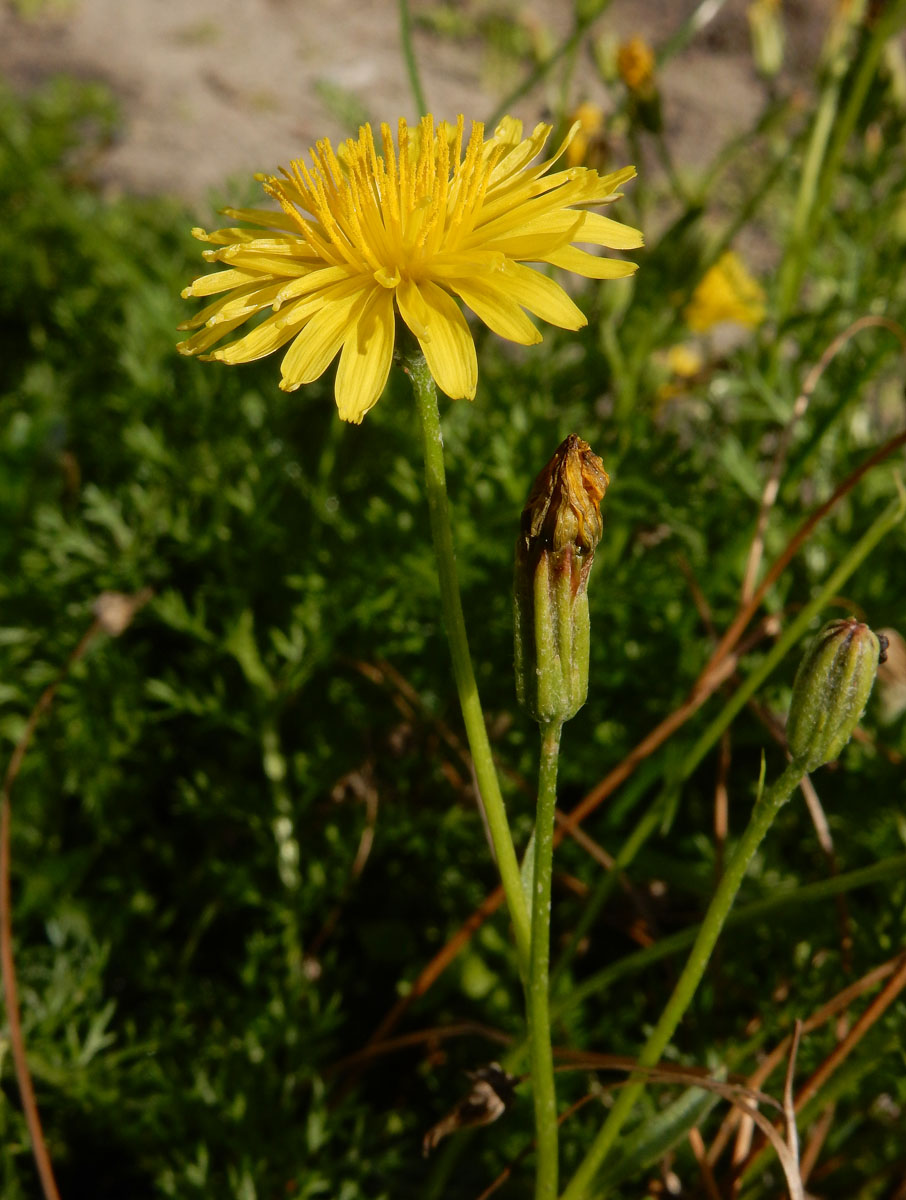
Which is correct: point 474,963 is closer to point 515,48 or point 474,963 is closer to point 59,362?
point 59,362

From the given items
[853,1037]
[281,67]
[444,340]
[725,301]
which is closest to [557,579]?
[444,340]

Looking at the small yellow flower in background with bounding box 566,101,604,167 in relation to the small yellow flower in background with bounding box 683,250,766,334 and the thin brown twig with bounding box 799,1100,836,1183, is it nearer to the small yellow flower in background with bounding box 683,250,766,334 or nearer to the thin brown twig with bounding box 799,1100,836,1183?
the small yellow flower in background with bounding box 683,250,766,334

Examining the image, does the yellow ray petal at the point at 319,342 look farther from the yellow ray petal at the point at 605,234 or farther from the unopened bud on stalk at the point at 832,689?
the unopened bud on stalk at the point at 832,689

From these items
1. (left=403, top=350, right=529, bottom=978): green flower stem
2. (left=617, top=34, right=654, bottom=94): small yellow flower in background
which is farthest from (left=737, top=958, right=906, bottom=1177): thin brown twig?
(left=617, top=34, right=654, bottom=94): small yellow flower in background

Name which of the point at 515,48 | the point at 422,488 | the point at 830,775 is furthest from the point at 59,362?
the point at 515,48

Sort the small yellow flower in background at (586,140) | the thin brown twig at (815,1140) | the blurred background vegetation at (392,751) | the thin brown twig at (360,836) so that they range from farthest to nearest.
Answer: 1. the small yellow flower in background at (586,140)
2. the thin brown twig at (360,836)
3. the blurred background vegetation at (392,751)
4. the thin brown twig at (815,1140)

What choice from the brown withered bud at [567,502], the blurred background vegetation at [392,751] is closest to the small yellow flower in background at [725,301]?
the blurred background vegetation at [392,751]

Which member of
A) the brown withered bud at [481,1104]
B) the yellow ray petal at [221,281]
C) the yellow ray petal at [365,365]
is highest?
the yellow ray petal at [221,281]

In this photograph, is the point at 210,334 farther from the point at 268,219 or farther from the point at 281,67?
the point at 281,67
